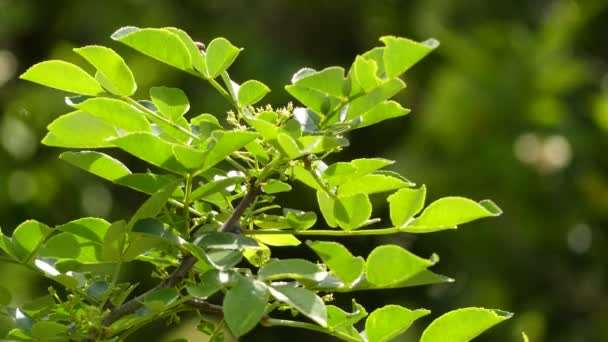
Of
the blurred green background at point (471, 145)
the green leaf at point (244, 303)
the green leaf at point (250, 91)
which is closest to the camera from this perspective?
the green leaf at point (244, 303)

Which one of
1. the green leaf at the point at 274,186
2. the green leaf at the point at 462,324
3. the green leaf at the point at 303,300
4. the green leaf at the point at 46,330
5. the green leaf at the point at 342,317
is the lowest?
the green leaf at the point at 462,324

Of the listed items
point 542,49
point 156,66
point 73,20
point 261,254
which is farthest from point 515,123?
point 261,254

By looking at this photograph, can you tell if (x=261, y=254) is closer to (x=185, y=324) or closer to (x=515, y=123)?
(x=185, y=324)

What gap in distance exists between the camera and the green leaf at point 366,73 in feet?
2.10

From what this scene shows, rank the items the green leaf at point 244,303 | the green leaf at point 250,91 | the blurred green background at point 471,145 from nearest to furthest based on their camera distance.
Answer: the green leaf at point 244,303, the green leaf at point 250,91, the blurred green background at point 471,145

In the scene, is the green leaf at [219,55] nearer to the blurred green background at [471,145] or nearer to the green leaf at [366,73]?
the green leaf at [366,73]

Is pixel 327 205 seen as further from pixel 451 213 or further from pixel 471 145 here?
pixel 471 145

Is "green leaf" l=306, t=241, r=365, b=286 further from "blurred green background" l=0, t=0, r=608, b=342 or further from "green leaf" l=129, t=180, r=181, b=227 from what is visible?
"blurred green background" l=0, t=0, r=608, b=342

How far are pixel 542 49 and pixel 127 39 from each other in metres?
3.00

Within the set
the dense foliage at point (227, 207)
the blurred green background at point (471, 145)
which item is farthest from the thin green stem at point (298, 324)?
the blurred green background at point (471, 145)

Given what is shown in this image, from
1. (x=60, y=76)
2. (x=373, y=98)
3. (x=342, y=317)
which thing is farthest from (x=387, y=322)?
(x=60, y=76)

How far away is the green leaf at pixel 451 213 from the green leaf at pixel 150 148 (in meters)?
0.14

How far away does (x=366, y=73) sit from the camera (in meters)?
0.65

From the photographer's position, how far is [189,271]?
2.23 ft
